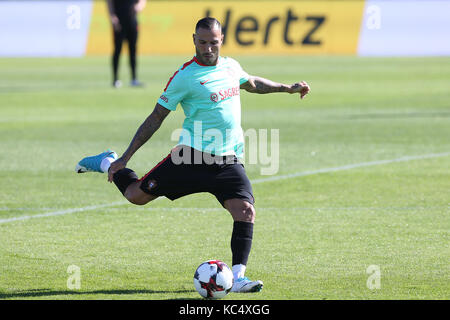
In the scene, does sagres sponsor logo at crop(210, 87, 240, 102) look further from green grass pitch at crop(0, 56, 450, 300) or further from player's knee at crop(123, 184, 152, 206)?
green grass pitch at crop(0, 56, 450, 300)

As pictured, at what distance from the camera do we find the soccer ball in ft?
21.2

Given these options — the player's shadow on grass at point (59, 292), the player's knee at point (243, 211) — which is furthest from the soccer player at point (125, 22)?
the player's shadow on grass at point (59, 292)

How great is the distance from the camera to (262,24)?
3559 centimetres

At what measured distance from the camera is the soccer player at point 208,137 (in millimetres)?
6902

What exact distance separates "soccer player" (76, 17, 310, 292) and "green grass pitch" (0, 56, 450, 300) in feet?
1.86

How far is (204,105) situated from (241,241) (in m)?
0.99

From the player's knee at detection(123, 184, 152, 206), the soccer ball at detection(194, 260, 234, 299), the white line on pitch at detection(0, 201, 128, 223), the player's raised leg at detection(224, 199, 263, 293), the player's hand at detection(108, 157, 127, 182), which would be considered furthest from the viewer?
the white line on pitch at detection(0, 201, 128, 223)

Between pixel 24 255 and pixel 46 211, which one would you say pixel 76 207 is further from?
pixel 24 255

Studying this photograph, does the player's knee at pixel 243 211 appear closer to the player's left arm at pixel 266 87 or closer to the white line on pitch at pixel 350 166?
the player's left arm at pixel 266 87

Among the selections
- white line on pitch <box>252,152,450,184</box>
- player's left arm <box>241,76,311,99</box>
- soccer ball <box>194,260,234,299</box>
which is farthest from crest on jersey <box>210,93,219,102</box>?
white line on pitch <box>252,152,450,184</box>

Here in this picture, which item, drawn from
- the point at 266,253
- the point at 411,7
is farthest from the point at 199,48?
the point at 411,7

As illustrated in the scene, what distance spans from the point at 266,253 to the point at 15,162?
6.03 m

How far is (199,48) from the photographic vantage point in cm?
694

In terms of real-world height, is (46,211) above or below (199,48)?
below
